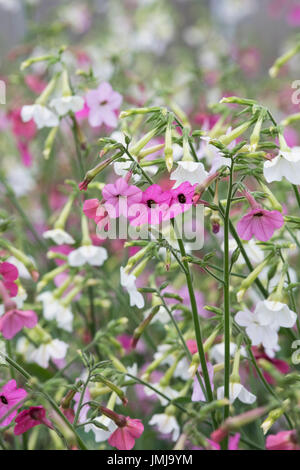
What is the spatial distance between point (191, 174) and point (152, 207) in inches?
3.5

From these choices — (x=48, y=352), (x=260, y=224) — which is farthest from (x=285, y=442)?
(x=48, y=352)

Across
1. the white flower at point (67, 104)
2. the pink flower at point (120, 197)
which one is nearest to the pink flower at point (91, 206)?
the pink flower at point (120, 197)

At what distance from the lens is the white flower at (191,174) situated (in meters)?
0.90

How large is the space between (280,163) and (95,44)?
6.72 feet

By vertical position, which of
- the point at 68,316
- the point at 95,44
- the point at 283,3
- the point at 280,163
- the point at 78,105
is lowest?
the point at 68,316

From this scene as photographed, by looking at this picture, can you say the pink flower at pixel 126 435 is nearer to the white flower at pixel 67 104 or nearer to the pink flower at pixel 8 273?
the pink flower at pixel 8 273

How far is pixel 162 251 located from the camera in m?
1.27

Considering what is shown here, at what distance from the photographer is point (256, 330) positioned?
933 mm

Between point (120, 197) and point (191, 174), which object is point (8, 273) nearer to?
point (120, 197)

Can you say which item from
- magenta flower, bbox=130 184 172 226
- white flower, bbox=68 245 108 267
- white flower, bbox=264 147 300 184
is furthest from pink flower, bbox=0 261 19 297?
white flower, bbox=264 147 300 184

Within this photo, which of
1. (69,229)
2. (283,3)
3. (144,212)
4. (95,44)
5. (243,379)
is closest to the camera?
(144,212)

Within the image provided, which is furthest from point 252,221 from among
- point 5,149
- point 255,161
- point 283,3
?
point 283,3

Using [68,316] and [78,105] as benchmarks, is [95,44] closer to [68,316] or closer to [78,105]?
[78,105]

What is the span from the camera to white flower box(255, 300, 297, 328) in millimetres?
887
